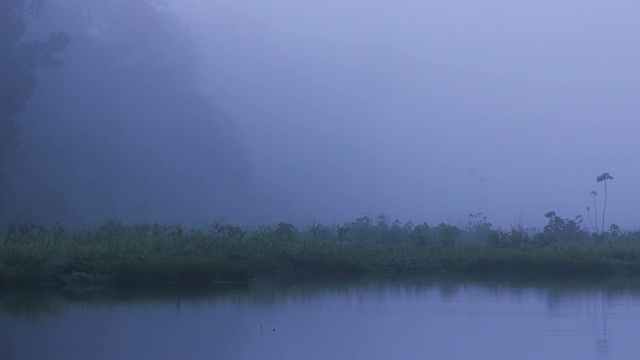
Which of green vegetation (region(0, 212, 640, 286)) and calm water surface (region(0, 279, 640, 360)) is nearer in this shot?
calm water surface (region(0, 279, 640, 360))

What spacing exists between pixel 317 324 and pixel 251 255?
11.7m

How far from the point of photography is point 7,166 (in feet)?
104

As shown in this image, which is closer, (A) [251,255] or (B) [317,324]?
(B) [317,324]

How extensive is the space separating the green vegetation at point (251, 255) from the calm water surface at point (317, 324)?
155 cm

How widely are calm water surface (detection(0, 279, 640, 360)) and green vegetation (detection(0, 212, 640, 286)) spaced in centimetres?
155

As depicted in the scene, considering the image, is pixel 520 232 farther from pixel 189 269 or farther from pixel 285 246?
pixel 189 269

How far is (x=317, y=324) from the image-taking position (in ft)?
42.2

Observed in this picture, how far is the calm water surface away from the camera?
403 inches

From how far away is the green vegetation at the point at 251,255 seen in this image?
20156 mm

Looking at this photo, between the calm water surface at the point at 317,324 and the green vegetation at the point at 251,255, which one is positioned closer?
the calm water surface at the point at 317,324

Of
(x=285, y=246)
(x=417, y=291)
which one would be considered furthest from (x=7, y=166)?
(x=417, y=291)

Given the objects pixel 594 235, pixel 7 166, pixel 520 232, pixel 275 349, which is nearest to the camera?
pixel 275 349

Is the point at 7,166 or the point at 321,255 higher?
the point at 7,166

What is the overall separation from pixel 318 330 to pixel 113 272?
9.61m
